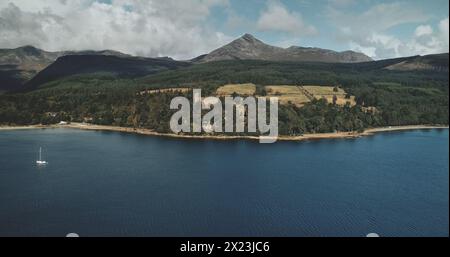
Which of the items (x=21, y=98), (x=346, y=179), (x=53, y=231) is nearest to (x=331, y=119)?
(x=346, y=179)

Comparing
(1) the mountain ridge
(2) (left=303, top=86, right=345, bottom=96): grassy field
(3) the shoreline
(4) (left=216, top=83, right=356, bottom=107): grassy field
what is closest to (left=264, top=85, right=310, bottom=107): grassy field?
(4) (left=216, top=83, right=356, bottom=107): grassy field

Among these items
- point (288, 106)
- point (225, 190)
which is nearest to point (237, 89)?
point (288, 106)

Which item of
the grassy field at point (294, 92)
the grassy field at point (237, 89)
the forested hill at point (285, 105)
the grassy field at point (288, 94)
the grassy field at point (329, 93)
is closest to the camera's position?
the forested hill at point (285, 105)

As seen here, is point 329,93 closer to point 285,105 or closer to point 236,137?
point 285,105

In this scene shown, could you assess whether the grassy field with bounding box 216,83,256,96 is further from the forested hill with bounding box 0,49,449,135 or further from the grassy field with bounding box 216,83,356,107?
the forested hill with bounding box 0,49,449,135

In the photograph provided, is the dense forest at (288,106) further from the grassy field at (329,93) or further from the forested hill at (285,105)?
the grassy field at (329,93)

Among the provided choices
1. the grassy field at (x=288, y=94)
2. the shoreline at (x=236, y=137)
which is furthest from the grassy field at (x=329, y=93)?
the shoreline at (x=236, y=137)
